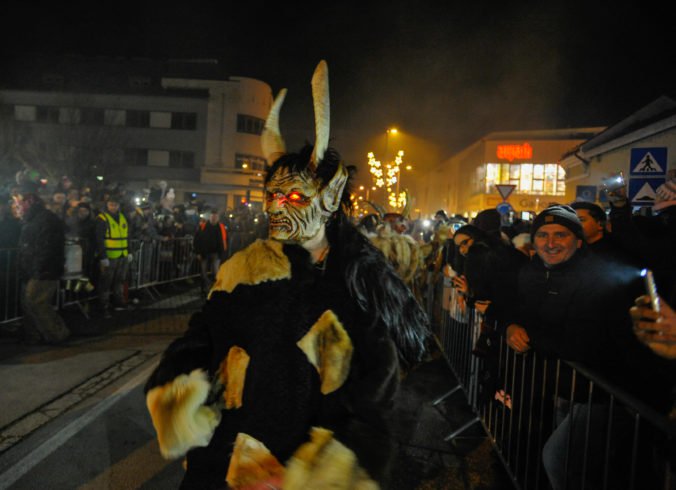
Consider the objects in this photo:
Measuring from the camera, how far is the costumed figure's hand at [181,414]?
1.88 meters

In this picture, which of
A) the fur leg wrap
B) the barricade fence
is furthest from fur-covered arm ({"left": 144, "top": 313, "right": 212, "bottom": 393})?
the barricade fence

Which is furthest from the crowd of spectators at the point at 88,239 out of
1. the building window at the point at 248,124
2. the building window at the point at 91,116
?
the building window at the point at 248,124

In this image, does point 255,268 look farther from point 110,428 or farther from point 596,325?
point 110,428

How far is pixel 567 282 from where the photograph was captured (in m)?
3.14

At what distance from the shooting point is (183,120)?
42.8 meters

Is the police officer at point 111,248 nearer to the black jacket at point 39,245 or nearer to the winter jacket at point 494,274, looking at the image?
the black jacket at point 39,245

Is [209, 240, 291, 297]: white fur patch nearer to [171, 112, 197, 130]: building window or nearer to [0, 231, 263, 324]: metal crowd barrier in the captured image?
[0, 231, 263, 324]: metal crowd barrier

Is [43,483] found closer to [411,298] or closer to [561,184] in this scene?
[411,298]

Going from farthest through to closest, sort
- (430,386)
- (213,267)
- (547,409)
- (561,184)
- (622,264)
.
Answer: (561,184) < (213,267) < (430,386) < (547,409) < (622,264)

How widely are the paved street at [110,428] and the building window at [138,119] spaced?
Result: 126 feet

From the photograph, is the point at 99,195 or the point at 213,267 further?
the point at 99,195

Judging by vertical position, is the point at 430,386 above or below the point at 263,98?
below

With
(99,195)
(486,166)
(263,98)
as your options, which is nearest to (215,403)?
(99,195)

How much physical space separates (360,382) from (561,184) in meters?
35.3
